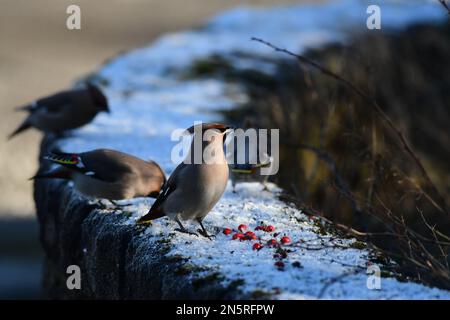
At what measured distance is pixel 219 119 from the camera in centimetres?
758

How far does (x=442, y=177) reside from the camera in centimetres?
915

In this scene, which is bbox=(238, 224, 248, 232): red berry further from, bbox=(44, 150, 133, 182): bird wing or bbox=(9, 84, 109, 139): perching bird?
bbox=(9, 84, 109, 139): perching bird

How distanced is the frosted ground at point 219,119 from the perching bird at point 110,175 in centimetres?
13

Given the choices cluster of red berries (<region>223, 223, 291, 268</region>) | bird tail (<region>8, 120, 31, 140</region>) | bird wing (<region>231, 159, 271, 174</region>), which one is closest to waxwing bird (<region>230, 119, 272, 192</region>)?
bird wing (<region>231, 159, 271, 174</region>)

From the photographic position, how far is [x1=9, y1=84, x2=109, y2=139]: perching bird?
25.0ft

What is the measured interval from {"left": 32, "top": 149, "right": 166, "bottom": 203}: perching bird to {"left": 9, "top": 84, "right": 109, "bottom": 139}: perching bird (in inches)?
69.1

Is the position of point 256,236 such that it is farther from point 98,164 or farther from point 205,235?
point 98,164

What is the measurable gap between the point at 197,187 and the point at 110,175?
36.4 inches

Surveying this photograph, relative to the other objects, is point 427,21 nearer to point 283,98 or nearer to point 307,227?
point 283,98

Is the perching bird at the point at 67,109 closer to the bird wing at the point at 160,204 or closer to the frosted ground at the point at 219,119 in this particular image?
the frosted ground at the point at 219,119

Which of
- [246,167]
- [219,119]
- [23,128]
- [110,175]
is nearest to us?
[110,175]

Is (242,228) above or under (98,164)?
under

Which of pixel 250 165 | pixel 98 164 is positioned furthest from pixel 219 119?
pixel 98 164

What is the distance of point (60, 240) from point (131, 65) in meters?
4.03
